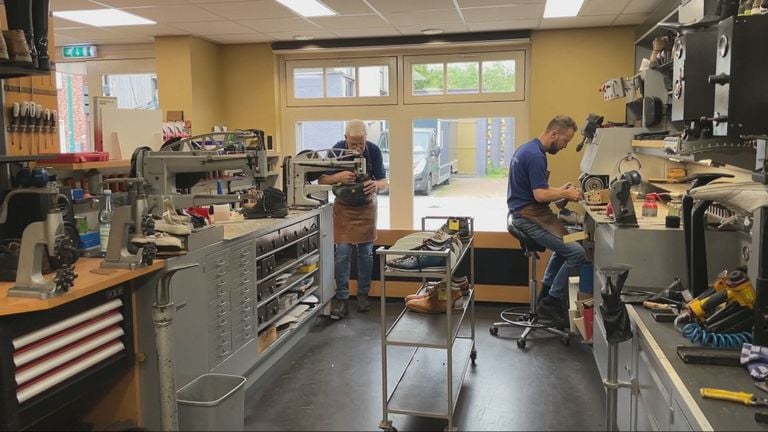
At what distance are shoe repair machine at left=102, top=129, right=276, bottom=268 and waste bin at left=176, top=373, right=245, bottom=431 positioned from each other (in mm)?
689

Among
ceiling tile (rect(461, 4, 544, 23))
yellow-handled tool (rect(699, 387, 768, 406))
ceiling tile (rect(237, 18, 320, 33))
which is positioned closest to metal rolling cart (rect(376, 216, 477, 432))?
yellow-handled tool (rect(699, 387, 768, 406))

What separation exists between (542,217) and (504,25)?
2.08 m

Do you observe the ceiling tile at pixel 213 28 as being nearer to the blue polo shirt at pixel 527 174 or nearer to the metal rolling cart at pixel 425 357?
the blue polo shirt at pixel 527 174

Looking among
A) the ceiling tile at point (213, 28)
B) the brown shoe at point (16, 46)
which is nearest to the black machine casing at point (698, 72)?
the brown shoe at point (16, 46)

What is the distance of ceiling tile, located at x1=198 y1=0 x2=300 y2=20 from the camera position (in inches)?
186

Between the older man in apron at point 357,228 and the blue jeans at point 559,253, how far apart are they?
1.36 metres

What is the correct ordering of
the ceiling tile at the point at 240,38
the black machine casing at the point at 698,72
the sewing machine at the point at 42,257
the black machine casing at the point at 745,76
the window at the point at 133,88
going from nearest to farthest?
the black machine casing at the point at 745,76, the black machine casing at the point at 698,72, the sewing machine at the point at 42,257, the ceiling tile at the point at 240,38, the window at the point at 133,88

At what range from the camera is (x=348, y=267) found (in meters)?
5.41

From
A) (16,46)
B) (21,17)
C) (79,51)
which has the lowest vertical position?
(16,46)

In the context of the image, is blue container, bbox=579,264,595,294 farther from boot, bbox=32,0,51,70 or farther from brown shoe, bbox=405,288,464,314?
boot, bbox=32,0,51,70

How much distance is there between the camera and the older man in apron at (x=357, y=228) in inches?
208

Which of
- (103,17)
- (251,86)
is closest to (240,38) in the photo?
(251,86)

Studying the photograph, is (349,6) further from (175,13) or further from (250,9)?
(175,13)

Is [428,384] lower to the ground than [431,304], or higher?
lower
